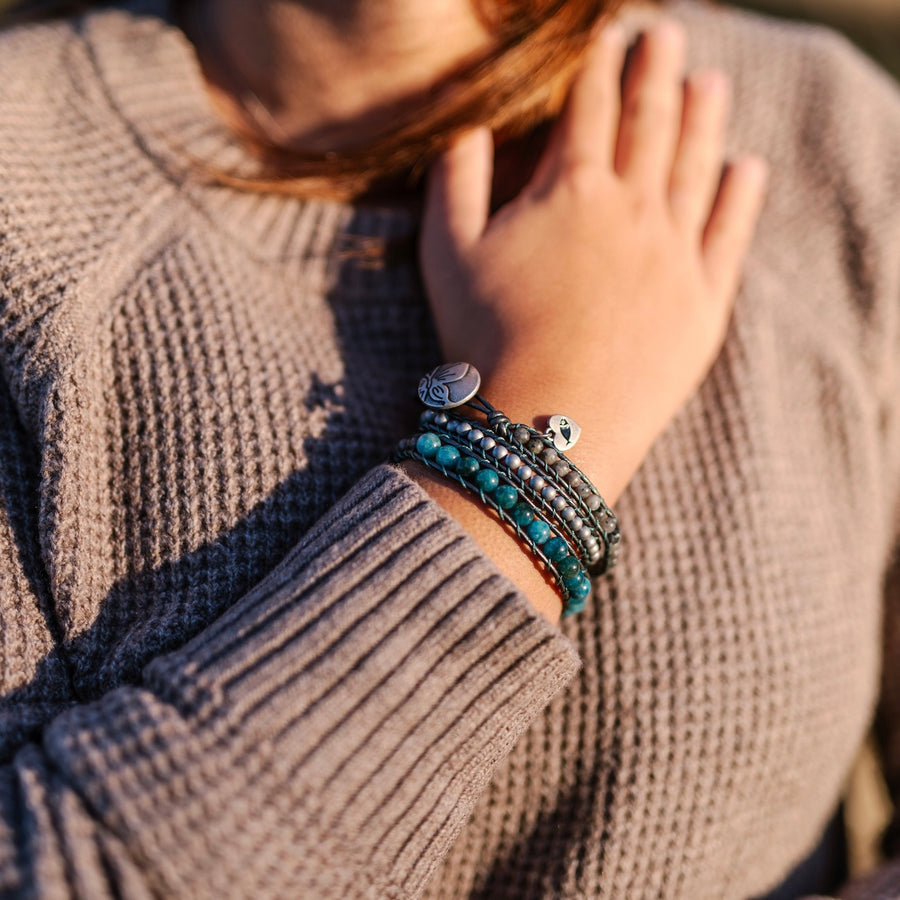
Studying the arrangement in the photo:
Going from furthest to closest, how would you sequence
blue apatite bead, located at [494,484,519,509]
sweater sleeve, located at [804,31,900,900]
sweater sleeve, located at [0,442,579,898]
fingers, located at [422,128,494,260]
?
1. sweater sleeve, located at [804,31,900,900]
2. fingers, located at [422,128,494,260]
3. blue apatite bead, located at [494,484,519,509]
4. sweater sleeve, located at [0,442,579,898]

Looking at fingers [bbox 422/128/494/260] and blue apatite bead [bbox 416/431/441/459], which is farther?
fingers [bbox 422/128/494/260]

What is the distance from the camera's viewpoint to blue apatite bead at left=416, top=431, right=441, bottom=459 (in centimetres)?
70

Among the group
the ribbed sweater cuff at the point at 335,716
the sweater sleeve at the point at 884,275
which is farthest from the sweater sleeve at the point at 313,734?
the sweater sleeve at the point at 884,275

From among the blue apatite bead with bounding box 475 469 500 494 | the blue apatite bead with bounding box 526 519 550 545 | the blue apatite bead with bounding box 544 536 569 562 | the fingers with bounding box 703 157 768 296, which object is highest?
the fingers with bounding box 703 157 768 296

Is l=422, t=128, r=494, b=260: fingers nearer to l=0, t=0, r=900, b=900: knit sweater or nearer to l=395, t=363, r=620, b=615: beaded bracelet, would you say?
l=0, t=0, r=900, b=900: knit sweater

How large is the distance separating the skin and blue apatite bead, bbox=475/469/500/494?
0.09ft

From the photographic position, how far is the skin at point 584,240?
0.76 meters

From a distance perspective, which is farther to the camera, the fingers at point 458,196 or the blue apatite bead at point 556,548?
the fingers at point 458,196

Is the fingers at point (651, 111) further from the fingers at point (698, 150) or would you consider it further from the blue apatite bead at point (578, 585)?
the blue apatite bead at point (578, 585)

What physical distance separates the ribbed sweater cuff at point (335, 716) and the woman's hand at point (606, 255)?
0.18 m

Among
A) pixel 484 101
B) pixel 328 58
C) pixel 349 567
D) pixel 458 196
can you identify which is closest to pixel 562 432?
pixel 349 567

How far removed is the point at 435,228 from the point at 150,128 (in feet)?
1.22

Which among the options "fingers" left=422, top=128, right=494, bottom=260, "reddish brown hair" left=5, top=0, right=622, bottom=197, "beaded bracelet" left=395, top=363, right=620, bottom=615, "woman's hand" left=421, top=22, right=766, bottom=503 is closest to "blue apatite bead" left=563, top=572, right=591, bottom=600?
"beaded bracelet" left=395, top=363, right=620, bottom=615

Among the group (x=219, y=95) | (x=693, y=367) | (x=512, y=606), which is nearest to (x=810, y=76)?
(x=693, y=367)
